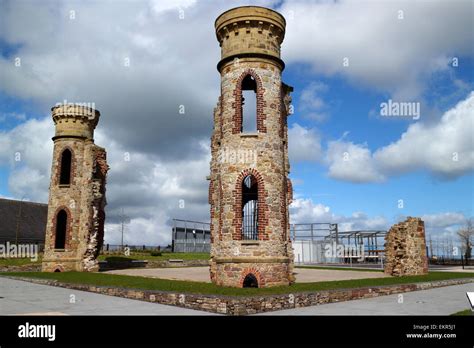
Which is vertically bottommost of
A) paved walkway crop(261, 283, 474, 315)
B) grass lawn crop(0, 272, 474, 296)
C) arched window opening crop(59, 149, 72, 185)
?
paved walkway crop(261, 283, 474, 315)

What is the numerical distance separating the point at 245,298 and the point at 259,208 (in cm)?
537

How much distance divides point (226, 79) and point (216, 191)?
524cm

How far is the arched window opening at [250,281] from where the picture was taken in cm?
1539

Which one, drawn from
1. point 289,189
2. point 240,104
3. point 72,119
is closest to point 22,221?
point 72,119

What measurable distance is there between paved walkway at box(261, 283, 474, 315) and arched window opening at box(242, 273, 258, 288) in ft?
11.4

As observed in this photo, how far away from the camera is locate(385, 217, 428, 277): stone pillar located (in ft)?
76.3

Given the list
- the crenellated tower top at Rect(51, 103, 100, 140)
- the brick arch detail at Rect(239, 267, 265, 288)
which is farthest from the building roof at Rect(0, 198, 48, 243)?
the brick arch detail at Rect(239, 267, 265, 288)

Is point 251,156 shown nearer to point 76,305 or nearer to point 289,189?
point 289,189

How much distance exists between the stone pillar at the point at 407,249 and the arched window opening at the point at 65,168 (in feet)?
71.7

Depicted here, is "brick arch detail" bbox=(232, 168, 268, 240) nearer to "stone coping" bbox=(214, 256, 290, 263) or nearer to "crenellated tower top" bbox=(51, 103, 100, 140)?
"stone coping" bbox=(214, 256, 290, 263)
